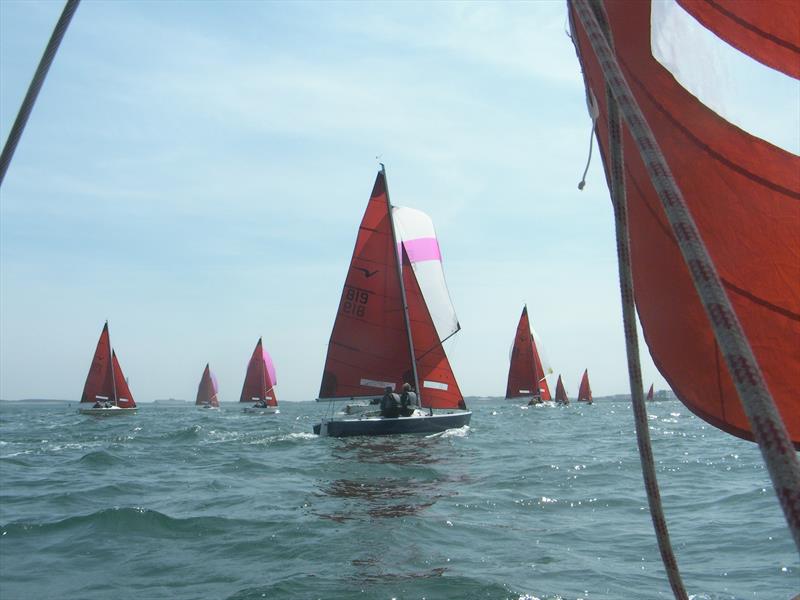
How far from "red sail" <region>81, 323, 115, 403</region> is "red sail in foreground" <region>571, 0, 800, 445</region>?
47546mm

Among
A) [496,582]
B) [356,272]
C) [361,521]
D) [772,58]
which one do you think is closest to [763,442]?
[772,58]

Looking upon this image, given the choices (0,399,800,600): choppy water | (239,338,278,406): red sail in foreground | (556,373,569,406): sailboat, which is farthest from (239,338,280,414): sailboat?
(0,399,800,600): choppy water

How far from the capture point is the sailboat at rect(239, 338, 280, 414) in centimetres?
6172

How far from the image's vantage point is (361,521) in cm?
990

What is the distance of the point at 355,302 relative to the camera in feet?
84.7

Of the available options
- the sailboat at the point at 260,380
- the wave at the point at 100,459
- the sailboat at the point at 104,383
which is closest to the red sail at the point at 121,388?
the sailboat at the point at 104,383

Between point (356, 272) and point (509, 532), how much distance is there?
57.7 feet

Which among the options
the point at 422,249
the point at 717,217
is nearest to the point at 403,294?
the point at 422,249

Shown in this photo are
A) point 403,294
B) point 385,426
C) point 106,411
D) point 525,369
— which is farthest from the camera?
point 525,369

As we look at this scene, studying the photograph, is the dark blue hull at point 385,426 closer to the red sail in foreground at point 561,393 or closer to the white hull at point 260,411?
the white hull at point 260,411

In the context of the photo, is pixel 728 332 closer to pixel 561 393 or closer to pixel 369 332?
pixel 369 332

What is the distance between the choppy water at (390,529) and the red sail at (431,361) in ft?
26.1

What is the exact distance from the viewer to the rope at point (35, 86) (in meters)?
2.36

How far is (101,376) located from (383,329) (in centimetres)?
2822
